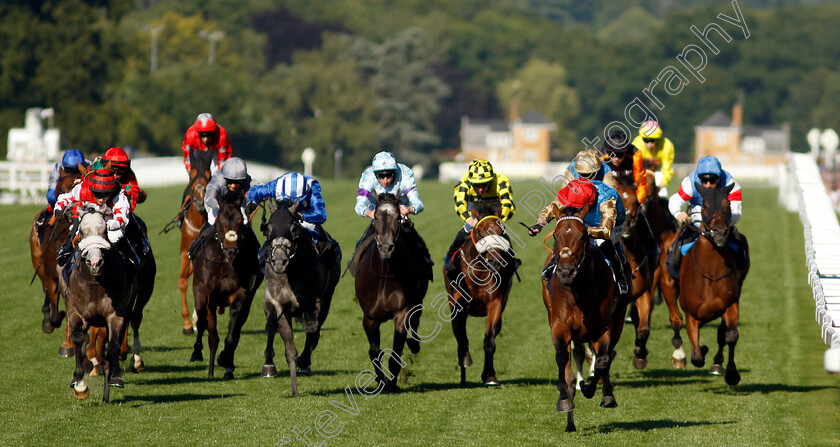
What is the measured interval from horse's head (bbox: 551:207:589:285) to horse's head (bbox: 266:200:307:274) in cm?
275

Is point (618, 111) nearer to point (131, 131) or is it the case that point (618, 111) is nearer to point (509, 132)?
point (509, 132)

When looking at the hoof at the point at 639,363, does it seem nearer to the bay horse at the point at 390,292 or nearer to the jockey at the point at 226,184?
the bay horse at the point at 390,292

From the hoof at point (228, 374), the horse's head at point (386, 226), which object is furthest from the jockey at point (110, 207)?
the horse's head at point (386, 226)

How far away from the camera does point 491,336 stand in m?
12.0

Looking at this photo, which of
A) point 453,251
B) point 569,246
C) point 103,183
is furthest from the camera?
point 453,251

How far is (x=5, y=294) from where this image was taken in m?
18.5

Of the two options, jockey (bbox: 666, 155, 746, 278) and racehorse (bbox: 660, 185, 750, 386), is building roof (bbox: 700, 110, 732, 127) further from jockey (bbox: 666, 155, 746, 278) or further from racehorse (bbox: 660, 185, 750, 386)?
racehorse (bbox: 660, 185, 750, 386)

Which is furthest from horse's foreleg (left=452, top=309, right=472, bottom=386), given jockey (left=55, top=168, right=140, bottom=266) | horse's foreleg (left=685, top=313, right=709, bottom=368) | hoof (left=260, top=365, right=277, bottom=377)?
jockey (left=55, top=168, right=140, bottom=266)

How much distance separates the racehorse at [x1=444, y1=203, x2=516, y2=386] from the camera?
12031 mm

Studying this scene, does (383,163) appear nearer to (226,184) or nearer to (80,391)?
(226,184)

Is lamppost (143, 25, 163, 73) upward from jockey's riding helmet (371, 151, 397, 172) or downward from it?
upward

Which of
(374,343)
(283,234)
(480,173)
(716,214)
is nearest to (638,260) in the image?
(716,214)

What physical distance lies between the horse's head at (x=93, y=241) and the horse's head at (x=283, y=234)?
1.48m

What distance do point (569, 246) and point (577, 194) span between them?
2.02 ft
